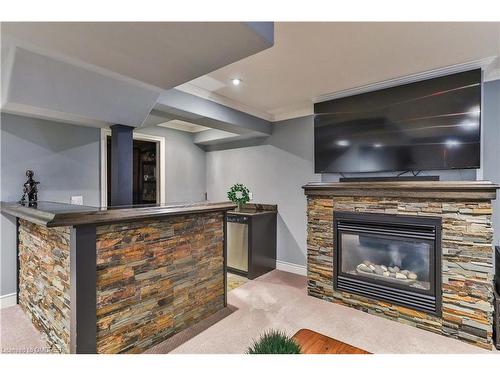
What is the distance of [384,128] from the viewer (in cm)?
278

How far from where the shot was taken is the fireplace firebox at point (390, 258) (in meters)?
2.31

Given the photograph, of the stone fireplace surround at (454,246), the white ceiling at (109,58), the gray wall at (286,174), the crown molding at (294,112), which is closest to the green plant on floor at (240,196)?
the gray wall at (286,174)

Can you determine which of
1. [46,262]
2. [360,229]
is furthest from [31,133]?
[360,229]

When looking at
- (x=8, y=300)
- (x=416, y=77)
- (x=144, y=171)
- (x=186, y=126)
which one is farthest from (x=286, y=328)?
(x=144, y=171)

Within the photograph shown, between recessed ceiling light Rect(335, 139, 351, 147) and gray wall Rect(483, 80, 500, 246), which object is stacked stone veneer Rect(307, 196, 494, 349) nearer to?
gray wall Rect(483, 80, 500, 246)

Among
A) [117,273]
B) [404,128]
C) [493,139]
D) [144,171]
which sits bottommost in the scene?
[117,273]

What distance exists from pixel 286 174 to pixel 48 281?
298 centimetres

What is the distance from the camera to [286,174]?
3.87m

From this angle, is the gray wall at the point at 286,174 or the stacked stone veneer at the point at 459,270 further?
the gray wall at the point at 286,174

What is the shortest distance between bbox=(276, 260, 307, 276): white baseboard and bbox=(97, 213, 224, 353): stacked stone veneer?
156cm

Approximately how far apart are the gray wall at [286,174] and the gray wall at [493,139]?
1.72 metres

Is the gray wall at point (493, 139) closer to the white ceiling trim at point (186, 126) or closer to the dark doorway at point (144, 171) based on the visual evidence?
the white ceiling trim at point (186, 126)

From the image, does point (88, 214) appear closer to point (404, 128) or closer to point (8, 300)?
point (8, 300)

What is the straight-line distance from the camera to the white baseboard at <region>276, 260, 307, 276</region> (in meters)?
3.70
